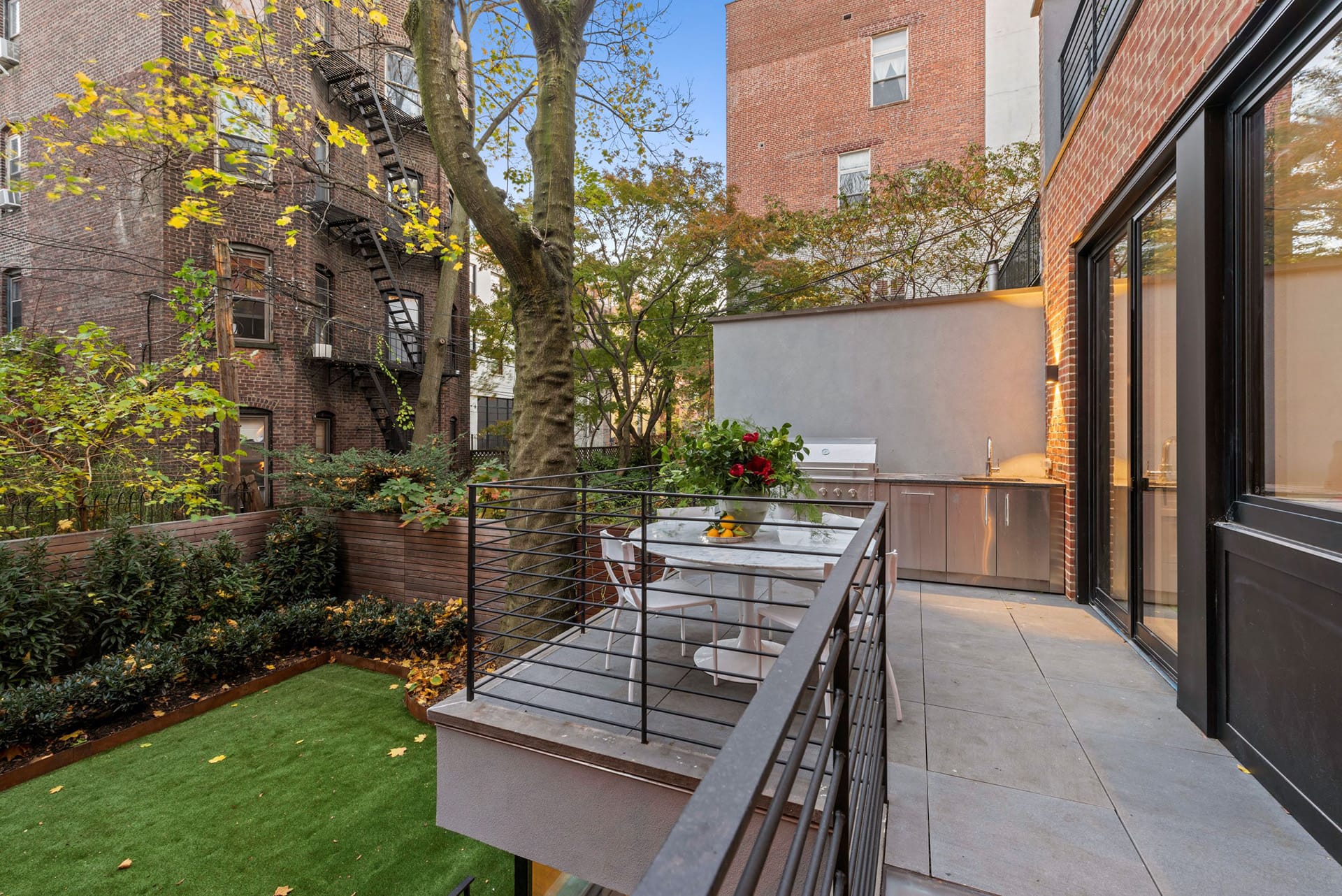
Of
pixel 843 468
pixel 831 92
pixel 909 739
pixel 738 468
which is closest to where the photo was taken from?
pixel 909 739

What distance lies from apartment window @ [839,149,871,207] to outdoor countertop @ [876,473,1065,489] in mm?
7784

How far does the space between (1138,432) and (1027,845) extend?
8.45 feet

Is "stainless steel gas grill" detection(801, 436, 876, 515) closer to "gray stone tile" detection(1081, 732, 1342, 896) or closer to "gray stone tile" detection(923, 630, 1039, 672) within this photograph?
"gray stone tile" detection(923, 630, 1039, 672)

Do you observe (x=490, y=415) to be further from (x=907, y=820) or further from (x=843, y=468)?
(x=907, y=820)

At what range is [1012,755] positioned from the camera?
2.29 metres

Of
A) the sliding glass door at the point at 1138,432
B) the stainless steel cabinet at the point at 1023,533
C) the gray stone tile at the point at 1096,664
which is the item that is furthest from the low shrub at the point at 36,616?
the stainless steel cabinet at the point at 1023,533

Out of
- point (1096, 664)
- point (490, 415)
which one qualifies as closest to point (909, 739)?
point (1096, 664)

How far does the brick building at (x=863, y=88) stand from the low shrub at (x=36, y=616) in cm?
1106

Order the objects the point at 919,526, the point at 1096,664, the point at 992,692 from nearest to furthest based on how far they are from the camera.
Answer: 1. the point at 992,692
2. the point at 1096,664
3. the point at 919,526

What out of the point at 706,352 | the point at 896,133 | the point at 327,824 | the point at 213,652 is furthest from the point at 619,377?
the point at 327,824

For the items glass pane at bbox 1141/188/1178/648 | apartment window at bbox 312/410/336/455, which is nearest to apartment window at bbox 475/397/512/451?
apartment window at bbox 312/410/336/455

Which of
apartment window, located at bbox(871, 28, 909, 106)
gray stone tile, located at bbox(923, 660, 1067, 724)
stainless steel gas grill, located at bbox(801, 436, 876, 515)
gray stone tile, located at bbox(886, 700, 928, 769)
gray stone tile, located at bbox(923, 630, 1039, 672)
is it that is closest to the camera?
gray stone tile, located at bbox(886, 700, 928, 769)

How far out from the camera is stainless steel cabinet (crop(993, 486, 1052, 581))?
4570mm

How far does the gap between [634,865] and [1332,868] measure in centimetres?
216
